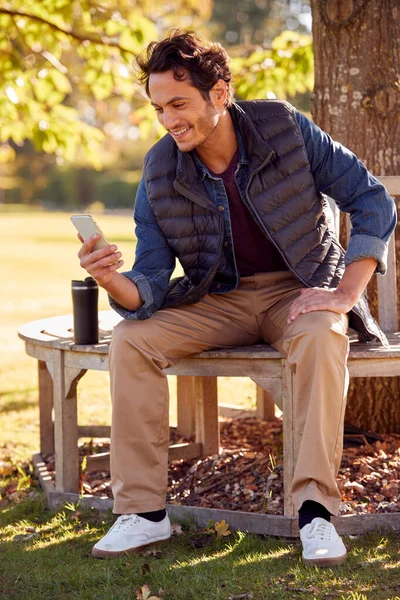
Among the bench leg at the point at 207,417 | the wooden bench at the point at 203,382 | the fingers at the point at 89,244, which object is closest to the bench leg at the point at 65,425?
the wooden bench at the point at 203,382

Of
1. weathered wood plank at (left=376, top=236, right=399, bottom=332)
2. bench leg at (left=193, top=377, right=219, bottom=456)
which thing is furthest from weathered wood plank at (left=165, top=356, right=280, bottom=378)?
weathered wood plank at (left=376, top=236, right=399, bottom=332)

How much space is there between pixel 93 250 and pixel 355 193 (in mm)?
1046

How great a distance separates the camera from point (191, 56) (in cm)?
349

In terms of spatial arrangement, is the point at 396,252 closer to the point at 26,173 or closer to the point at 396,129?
the point at 396,129

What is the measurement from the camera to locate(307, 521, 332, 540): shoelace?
10.3 ft

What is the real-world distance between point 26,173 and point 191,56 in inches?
1666

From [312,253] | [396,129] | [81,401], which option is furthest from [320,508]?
[81,401]

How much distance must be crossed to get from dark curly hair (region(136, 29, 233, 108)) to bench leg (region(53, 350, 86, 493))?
50.3 inches

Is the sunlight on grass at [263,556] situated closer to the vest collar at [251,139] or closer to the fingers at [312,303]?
the fingers at [312,303]

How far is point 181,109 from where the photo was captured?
11.5ft

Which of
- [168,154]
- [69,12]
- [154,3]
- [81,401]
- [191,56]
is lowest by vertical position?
[81,401]

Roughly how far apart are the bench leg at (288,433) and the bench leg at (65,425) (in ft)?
3.17

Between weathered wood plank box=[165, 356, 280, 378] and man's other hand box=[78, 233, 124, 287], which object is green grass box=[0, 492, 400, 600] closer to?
weathered wood plank box=[165, 356, 280, 378]

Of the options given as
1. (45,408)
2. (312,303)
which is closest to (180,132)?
(312,303)
